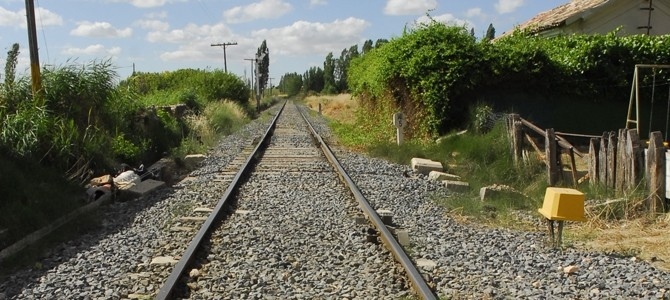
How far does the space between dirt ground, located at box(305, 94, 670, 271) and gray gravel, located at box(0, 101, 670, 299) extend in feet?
1.00

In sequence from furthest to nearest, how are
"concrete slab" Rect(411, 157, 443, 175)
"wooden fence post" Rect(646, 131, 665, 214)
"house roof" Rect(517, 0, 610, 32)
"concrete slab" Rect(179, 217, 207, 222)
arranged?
"house roof" Rect(517, 0, 610, 32), "concrete slab" Rect(411, 157, 443, 175), "concrete slab" Rect(179, 217, 207, 222), "wooden fence post" Rect(646, 131, 665, 214)

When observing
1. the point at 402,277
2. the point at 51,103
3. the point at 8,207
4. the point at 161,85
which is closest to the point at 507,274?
the point at 402,277

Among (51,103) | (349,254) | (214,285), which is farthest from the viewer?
(51,103)

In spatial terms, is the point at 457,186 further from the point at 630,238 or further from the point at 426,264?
the point at 426,264

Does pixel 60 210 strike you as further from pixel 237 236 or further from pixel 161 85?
pixel 161 85

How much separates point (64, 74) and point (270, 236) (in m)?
7.24

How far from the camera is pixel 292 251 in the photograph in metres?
6.51

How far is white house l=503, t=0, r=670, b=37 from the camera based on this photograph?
20547 millimetres

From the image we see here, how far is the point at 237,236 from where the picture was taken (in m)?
7.15

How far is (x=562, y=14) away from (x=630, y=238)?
52.6 ft

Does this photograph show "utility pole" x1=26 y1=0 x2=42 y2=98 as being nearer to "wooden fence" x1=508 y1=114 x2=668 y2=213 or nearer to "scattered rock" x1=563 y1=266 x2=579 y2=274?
"wooden fence" x1=508 y1=114 x2=668 y2=213

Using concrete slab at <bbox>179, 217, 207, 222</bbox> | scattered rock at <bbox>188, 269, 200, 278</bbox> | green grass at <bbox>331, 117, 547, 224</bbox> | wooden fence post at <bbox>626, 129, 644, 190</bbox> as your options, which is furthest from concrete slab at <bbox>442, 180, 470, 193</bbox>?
scattered rock at <bbox>188, 269, 200, 278</bbox>

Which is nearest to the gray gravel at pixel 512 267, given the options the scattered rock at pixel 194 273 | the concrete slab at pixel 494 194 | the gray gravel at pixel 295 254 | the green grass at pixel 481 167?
the gray gravel at pixel 295 254

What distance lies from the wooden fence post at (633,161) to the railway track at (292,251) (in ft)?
10.7
